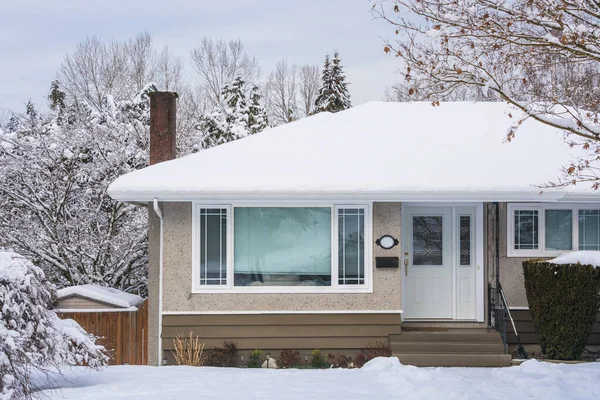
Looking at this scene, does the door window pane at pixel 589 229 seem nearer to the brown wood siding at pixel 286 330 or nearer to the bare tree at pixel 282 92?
the brown wood siding at pixel 286 330

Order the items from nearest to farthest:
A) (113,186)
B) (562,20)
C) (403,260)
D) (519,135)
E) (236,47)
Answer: (562,20), (113,186), (403,260), (519,135), (236,47)

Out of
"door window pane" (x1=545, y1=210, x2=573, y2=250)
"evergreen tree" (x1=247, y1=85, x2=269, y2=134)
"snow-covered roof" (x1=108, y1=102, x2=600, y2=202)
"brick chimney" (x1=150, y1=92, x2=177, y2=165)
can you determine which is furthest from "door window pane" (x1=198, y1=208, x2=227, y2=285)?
"evergreen tree" (x1=247, y1=85, x2=269, y2=134)

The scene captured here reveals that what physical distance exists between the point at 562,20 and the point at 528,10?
13.2 inches

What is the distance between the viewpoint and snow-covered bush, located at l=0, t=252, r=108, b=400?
279 inches

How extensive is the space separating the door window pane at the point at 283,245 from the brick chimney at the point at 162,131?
2.36m

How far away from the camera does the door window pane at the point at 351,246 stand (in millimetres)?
11148

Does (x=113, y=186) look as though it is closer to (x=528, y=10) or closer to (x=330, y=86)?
(x=528, y=10)

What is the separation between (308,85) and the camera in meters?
37.4

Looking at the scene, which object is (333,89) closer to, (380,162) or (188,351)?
(380,162)

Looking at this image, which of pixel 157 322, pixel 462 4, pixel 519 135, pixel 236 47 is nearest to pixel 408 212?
pixel 519 135

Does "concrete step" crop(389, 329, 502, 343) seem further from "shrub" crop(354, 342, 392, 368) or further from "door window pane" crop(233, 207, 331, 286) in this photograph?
"door window pane" crop(233, 207, 331, 286)

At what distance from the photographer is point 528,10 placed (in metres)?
6.82

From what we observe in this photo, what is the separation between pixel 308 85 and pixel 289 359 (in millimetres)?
27852

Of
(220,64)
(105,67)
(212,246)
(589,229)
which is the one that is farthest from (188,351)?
(220,64)
